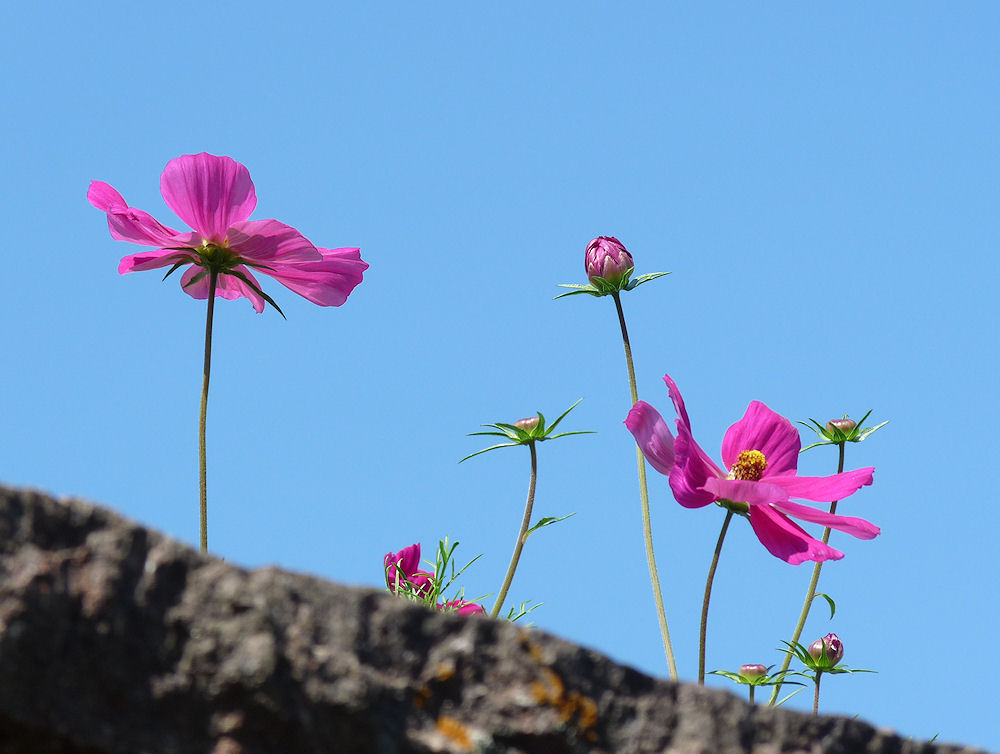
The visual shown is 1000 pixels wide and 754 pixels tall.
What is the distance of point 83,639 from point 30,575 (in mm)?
73

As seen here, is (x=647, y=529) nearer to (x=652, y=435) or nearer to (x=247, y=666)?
(x=652, y=435)

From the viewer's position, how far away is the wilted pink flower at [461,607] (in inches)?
89.4

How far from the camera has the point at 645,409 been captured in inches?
70.7

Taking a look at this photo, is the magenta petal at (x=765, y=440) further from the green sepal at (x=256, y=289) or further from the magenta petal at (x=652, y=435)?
the green sepal at (x=256, y=289)

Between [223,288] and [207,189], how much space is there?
0.49 meters

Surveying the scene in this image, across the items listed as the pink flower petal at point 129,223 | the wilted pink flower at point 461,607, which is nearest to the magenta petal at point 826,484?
the wilted pink flower at point 461,607

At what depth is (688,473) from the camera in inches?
71.5

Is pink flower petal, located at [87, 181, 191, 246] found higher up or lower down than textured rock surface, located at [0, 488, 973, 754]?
higher up

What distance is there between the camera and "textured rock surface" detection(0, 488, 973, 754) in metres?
0.96

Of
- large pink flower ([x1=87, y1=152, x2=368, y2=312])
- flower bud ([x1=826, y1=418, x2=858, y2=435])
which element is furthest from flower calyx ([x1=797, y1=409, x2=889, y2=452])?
large pink flower ([x1=87, y1=152, x2=368, y2=312])

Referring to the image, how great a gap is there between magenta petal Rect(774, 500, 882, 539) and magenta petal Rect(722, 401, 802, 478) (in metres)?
0.14

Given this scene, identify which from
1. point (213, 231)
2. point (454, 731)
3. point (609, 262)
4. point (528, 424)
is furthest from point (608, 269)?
point (454, 731)

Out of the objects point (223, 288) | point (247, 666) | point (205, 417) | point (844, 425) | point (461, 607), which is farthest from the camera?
point (844, 425)

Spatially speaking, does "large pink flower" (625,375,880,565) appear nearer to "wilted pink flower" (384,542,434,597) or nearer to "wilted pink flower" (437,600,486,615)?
"wilted pink flower" (437,600,486,615)
